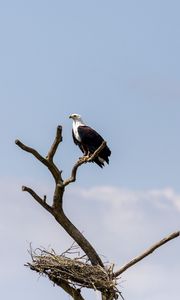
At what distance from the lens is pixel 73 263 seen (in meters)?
14.6

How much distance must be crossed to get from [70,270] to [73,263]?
11cm

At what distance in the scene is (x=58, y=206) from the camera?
14.8m

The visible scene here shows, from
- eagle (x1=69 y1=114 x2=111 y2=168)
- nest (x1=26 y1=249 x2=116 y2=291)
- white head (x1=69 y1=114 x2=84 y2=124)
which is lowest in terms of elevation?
nest (x1=26 y1=249 x2=116 y2=291)

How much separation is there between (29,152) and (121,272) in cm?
232

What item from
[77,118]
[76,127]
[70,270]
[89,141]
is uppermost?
[77,118]

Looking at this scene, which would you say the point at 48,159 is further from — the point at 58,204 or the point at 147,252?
the point at 147,252

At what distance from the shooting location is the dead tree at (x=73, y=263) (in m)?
14.4

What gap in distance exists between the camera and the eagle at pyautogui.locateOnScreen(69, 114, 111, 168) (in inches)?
720

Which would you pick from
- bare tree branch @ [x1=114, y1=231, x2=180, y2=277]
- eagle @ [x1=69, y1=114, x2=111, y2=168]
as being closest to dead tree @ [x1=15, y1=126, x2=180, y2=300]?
bare tree branch @ [x1=114, y1=231, x2=180, y2=277]

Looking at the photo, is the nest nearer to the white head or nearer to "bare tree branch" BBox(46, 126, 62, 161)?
"bare tree branch" BBox(46, 126, 62, 161)

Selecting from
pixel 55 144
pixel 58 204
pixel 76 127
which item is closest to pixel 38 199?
pixel 58 204

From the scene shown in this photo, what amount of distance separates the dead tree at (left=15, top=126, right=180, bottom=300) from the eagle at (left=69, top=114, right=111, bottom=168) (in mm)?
3434

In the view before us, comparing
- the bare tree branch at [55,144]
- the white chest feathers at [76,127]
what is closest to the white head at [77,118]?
the white chest feathers at [76,127]

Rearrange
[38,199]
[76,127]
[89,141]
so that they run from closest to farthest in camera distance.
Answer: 1. [38,199]
2. [89,141]
3. [76,127]
